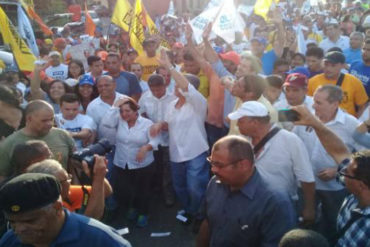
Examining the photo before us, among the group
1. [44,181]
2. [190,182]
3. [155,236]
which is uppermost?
[44,181]

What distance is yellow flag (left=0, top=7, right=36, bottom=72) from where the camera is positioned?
6113mm

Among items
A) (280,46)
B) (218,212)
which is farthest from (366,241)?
(280,46)

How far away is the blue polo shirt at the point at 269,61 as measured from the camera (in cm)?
704

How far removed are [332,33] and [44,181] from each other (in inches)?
341

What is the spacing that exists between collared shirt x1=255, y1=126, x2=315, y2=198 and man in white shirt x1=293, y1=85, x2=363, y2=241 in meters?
0.51

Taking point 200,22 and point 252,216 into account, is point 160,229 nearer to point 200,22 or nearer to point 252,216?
point 252,216

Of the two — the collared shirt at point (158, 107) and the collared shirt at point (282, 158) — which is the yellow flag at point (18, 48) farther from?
the collared shirt at point (282, 158)

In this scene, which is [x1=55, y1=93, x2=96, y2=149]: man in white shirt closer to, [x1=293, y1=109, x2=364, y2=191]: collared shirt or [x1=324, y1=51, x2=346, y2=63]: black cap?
[x1=293, y1=109, x2=364, y2=191]: collared shirt

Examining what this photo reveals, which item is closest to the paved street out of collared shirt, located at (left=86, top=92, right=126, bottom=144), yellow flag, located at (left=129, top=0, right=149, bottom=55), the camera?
collared shirt, located at (left=86, top=92, right=126, bottom=144)

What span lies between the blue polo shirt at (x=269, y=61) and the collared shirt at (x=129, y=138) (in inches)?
121

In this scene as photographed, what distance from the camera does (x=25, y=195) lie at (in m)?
1.79

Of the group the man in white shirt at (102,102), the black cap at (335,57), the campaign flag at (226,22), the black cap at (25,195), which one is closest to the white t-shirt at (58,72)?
the man in white shirt at (102,102)

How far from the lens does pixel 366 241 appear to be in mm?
2170

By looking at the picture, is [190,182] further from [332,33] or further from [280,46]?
[332,33]
